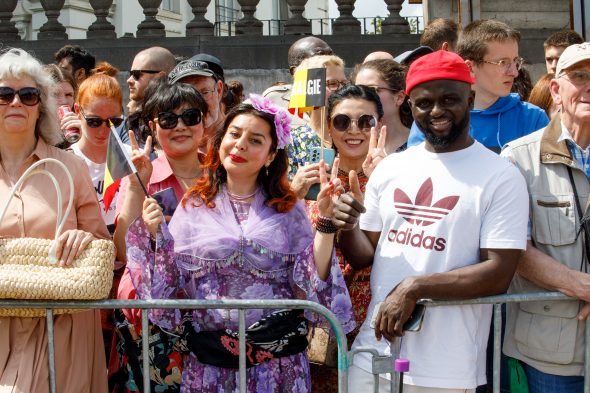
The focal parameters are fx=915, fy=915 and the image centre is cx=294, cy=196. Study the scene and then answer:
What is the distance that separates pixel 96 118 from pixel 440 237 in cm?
247

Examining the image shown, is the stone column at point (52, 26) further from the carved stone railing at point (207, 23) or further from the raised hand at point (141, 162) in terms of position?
the raised hand at point (141, 162)

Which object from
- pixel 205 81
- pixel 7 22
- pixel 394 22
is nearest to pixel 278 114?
pixel 205 81

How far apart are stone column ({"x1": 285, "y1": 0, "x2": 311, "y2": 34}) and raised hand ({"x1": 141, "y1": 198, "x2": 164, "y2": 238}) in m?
6.25

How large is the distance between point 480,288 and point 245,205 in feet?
3.82

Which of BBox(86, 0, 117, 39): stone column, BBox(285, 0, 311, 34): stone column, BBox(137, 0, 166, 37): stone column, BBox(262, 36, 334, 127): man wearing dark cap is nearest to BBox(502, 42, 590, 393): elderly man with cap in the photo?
BBox(262, 36, 334, 127): man wearing dark cap

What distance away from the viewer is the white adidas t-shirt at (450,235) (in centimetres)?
366

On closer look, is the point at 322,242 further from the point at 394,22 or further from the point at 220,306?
the point at 394,22

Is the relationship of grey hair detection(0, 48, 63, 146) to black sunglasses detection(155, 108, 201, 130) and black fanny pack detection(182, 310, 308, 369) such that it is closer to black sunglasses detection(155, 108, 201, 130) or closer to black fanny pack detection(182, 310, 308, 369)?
black sunglasses detection(155, 108, 201, 130)

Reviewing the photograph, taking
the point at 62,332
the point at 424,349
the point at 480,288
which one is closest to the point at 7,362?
the point at 62,332

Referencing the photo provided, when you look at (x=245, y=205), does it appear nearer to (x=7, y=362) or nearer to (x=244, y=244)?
(x=244, y=244)

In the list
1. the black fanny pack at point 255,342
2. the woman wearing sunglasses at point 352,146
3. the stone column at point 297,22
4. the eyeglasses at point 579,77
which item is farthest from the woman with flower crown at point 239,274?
the stone column at point 297,22

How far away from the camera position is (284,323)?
4.00m

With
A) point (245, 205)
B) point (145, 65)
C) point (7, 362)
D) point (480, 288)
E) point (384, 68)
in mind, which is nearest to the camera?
point (480, 288)

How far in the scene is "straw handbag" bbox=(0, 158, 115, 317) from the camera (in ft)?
12.1
